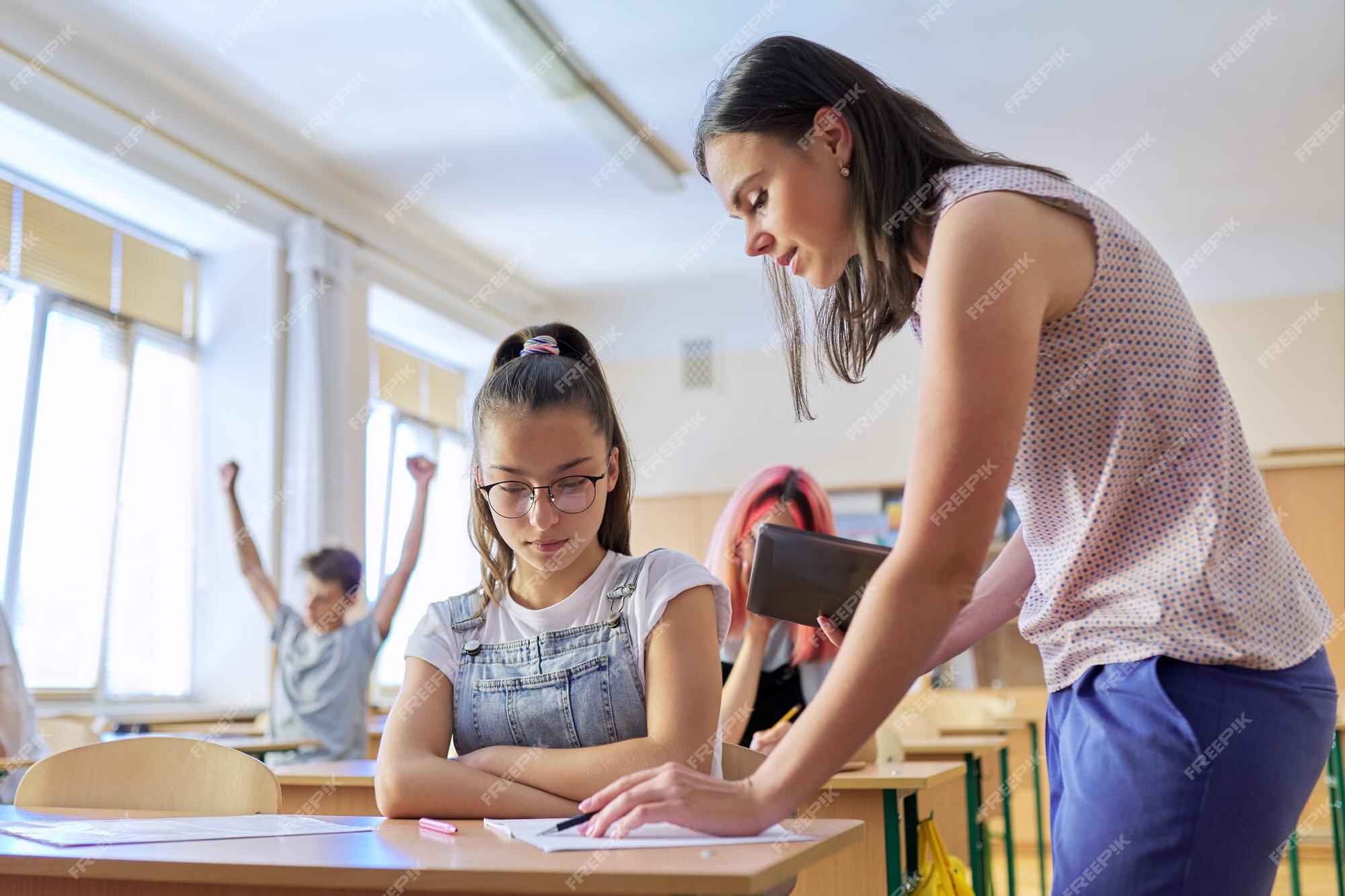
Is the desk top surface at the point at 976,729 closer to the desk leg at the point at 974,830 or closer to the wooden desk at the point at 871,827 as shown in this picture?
the desk leg at the point at 974,830

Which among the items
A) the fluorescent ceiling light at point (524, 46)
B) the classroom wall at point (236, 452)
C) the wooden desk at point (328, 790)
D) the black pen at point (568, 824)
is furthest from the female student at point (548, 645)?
the classroom wall at point (236, 452)

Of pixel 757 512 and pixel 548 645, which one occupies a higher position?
pixel 757 512

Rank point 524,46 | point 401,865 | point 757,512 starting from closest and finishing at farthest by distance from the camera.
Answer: point 401,865
point 757,512
point 524,46

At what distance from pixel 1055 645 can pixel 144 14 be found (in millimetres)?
4405

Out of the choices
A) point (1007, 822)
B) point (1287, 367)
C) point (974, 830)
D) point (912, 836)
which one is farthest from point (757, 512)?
point (1287, 367)

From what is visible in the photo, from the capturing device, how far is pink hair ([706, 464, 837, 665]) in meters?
2.96

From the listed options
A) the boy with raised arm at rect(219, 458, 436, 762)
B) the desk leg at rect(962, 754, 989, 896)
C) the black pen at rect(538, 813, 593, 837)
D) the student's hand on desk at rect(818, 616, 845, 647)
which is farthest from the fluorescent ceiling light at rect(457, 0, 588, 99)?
the black pen at rect(538, 813, 593, 837)

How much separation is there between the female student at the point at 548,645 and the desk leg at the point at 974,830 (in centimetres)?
184

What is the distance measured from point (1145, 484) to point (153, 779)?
4.50 ft

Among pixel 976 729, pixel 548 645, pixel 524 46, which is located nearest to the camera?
pixel 548 645

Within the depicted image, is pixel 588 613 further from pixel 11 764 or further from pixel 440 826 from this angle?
pixel 11 764

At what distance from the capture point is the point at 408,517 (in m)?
7.54

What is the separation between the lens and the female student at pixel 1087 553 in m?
0.92

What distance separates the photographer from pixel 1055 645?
1.05m
